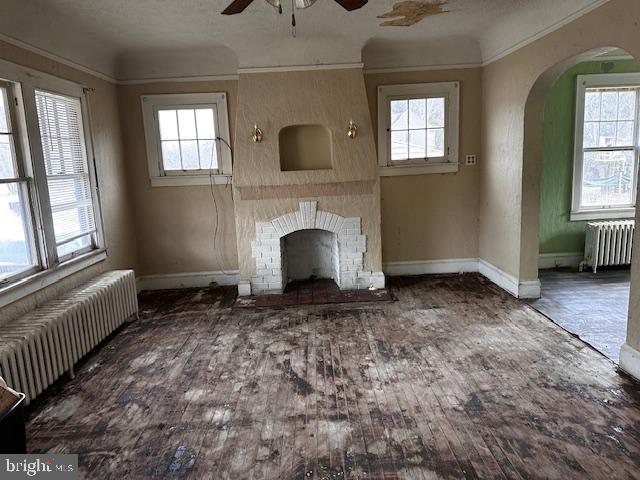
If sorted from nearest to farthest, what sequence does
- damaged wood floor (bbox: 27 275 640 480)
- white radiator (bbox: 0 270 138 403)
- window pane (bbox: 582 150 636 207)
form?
damaged wood floor (bbox: 27 275 640 480) < white radiator (bbox: 0 270 138 403) < window pane (bbox: 582 150 636 207)

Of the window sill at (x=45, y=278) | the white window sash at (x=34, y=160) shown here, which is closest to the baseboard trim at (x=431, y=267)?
the window sill at (x=45, y=278)

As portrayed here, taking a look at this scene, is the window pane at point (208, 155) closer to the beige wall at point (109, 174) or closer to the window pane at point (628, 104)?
the beige wall at point (109, 174)

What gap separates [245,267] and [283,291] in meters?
0.54

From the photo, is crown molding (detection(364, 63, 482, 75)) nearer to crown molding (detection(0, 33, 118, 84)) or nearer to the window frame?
crown molding (detection(0, 33, 118, 84))

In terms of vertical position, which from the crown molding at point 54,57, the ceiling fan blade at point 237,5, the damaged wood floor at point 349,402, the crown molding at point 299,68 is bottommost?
the damaged wood floor at point 349,402

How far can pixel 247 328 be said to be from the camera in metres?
4.20

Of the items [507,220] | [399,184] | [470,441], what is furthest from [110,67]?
[470,441]

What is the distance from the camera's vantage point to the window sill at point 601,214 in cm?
560

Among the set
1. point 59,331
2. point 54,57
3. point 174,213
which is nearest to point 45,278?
point 59,331

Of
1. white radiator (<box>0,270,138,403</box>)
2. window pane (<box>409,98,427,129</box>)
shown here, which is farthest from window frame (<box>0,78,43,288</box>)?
window pane (<box>409,98,427,129</box>)

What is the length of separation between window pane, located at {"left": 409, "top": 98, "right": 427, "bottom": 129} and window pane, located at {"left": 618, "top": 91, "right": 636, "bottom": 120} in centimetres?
242

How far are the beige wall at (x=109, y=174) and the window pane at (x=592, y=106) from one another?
5.64m

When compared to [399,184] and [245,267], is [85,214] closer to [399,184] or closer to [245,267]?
[245,267]

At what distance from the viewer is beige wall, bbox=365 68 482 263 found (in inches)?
209
